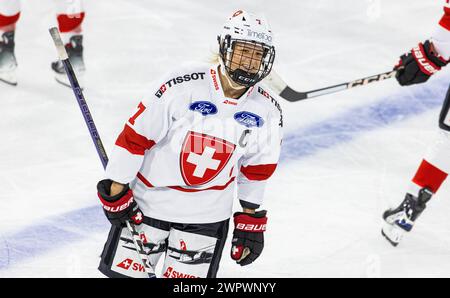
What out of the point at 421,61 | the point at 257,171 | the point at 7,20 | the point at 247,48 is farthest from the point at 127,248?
the point at 7,20

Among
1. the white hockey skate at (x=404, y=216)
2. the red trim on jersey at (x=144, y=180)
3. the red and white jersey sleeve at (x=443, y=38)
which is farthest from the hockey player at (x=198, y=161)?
the red and white jersey sleeve at (x=443, y=38)

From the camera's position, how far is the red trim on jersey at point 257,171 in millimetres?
2742

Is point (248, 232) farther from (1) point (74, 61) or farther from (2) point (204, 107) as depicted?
(1) point (74, 61)

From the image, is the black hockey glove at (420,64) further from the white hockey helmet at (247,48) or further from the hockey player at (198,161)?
the white hockey helmet at (247,48)

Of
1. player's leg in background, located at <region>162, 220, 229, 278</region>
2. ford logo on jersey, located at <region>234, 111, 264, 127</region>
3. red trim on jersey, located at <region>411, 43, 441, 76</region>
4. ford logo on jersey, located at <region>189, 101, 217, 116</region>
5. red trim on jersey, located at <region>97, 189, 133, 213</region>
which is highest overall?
ford logo on jersey, located at <region>189, 101, 217, 116</region>

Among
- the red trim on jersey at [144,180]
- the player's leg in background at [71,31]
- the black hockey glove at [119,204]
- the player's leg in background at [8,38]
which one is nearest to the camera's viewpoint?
the black hockey glove at [119,204]

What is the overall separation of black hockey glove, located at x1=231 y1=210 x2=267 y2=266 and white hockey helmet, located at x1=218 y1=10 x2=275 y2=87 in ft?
1.67

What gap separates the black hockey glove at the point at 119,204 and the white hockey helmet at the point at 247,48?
0.51 m

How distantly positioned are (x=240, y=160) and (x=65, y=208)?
1.32 m

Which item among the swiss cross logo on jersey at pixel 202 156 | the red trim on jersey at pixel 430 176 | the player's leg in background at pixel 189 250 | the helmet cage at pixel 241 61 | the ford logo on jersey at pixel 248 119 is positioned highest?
the helmet cage at pixel 241 61

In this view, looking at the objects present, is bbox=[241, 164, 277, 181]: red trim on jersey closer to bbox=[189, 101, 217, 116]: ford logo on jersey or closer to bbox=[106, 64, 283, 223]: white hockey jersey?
bbox=[106, 64, 283, 223]: white hockey jersey

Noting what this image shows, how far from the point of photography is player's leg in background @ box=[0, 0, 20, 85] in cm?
462

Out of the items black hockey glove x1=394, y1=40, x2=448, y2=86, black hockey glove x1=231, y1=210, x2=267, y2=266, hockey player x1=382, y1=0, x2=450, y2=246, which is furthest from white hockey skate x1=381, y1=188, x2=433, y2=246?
black hockey glove x1=231, y1=210, x2=267, y2=266

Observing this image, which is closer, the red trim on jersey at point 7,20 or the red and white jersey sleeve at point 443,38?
the red and white jersey sleeve at point 443,38
